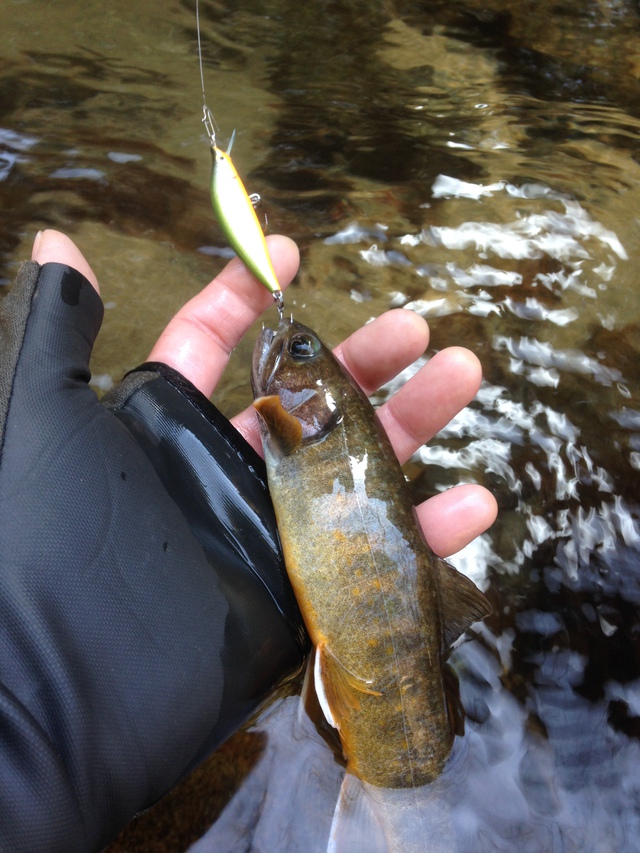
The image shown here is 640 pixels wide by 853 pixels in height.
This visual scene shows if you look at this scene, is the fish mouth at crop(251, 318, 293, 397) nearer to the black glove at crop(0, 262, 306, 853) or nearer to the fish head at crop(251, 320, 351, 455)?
the fish head at crop(251, 320, 351, 455)

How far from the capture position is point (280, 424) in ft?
10.2

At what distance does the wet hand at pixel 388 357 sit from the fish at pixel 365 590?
47 centimetres

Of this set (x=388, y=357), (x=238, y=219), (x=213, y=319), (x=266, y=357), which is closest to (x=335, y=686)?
(x=266, y=357)

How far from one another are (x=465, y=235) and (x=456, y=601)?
3.29m

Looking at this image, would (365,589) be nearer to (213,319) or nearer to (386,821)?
(386,821)

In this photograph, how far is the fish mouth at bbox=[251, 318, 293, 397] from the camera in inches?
136

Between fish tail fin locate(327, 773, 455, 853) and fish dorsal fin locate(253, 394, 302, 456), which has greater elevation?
fish dorsal fin locate(253, 394, 302, 456)

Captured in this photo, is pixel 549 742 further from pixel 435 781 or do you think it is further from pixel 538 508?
pixel 538 508

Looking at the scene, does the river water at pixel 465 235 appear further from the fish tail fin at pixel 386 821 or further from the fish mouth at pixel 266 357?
the fish mouth at pixel 266 357

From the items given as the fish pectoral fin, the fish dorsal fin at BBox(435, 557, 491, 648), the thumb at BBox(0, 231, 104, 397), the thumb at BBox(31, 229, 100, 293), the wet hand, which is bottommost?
the fish pectoral fin

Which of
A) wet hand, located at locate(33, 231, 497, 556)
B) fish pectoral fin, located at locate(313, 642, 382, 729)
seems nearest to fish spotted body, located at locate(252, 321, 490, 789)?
fish pectoral fin, located at locate(313, 642, 382, 729)

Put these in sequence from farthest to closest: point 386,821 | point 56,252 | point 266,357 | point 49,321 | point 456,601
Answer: point 266,357 → point 456,601 → point 386,821 → point 56,252 → point 49,321

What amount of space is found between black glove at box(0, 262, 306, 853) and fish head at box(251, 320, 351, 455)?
0.38 meters

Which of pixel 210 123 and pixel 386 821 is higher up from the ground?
pixel 210 123
